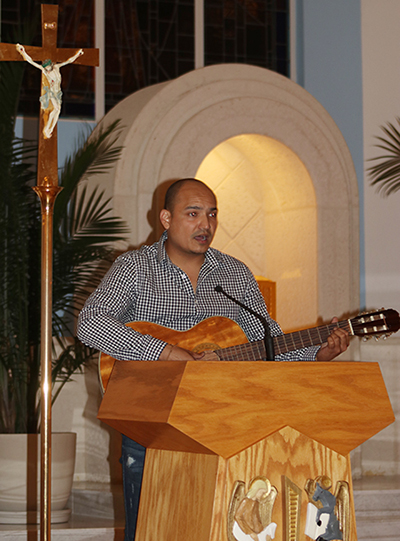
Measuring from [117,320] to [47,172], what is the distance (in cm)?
69

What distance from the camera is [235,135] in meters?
6.40

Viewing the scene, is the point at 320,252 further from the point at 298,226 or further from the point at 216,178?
the point at 216,178

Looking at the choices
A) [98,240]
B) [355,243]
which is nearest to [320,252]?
[355,243]

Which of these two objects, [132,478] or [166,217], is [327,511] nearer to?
[132,478]

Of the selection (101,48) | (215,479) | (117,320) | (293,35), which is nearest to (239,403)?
(215,479)

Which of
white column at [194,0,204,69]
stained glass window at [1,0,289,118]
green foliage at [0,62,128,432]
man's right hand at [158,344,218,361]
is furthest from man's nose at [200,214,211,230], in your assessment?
white column at [194,0,204,69]

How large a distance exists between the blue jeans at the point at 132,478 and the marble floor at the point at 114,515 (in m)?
1.93

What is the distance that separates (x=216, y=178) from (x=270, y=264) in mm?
932

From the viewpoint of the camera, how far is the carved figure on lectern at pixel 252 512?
7.71ft

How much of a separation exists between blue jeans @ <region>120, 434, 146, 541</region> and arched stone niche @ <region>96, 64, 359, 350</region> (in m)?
2.99

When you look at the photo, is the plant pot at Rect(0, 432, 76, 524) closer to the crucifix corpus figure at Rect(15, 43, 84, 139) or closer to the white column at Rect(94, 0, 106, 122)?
the crucifix corpus figure at Rect(15, 43, 84, 139)

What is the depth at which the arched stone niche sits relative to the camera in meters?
6.04

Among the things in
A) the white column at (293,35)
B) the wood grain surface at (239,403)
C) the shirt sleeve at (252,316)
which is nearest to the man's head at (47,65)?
the wood grain surface at (239,403)

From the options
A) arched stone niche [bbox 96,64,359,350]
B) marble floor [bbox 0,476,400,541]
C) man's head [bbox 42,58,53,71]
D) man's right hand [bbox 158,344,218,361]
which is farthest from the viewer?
arched stone niche [bbox 96,64,359,350]
